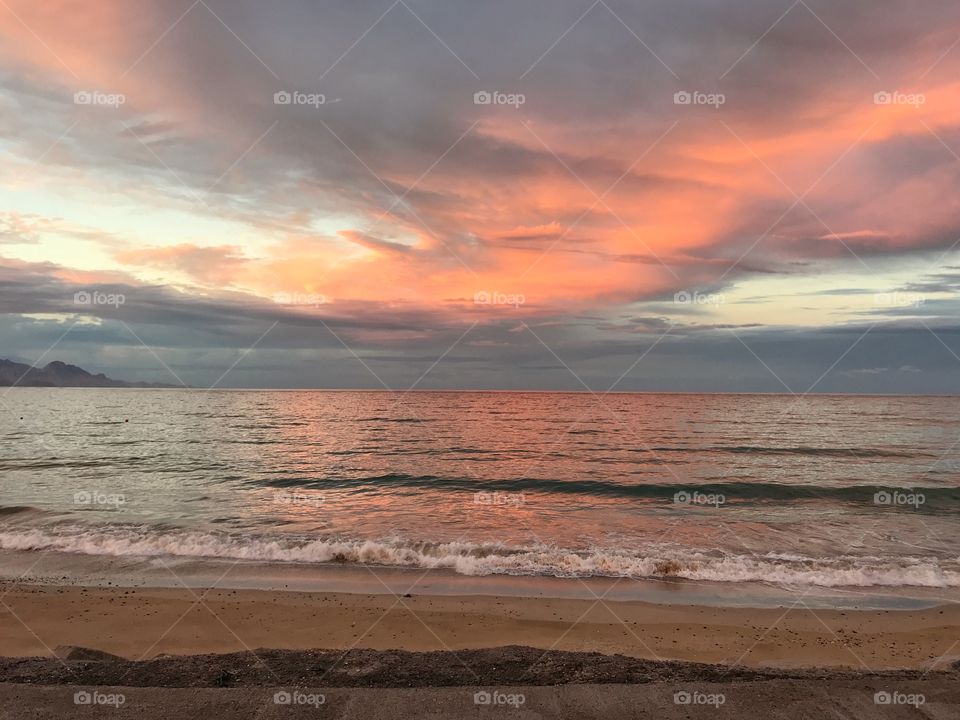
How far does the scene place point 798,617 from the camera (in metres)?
9.29

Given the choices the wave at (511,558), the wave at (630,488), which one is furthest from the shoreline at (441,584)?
the wave at (630,488)

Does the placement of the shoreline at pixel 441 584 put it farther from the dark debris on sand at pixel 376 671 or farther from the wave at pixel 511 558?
the dark debris on sand at pixel 376 671

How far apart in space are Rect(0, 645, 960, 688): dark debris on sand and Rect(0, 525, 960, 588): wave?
19.7 feet

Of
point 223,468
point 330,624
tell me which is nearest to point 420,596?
point 330,624

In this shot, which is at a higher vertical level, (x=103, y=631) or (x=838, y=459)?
(x=838, y=459)

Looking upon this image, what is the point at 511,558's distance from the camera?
1249 centimetres

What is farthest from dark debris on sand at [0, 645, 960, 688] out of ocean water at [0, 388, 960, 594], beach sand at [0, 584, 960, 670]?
ocean water at [0, 388, 960, 594]

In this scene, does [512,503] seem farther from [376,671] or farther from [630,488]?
[376,671]

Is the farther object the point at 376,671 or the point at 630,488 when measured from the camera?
the point at 630,488

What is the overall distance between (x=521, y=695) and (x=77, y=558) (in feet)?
41.9

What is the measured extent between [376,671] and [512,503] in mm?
15271

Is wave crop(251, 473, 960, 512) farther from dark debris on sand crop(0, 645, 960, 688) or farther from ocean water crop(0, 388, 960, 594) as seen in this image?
dark debris on sand crop(0, 645, 960, 688)

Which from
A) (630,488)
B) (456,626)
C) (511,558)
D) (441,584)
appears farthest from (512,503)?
(456,626)

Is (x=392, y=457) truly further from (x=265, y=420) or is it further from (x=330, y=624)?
(x=265, y=420)
